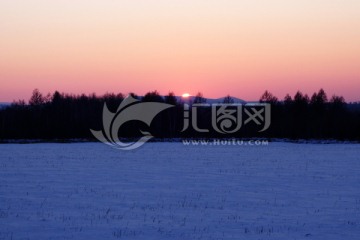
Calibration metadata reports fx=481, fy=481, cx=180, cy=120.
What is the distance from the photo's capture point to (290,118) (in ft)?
263

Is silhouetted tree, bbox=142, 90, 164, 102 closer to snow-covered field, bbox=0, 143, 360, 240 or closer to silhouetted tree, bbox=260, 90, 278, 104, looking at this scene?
silhouetted tree, bbox=260, 90, 278, 104

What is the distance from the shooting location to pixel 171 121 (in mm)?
86750

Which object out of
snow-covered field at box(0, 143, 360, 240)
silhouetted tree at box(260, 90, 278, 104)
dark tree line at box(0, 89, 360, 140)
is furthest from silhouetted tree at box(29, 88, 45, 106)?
snow-covered field at box(0, 143, 360, 240)

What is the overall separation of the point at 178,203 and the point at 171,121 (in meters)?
71.5

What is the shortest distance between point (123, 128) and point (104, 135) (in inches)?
123

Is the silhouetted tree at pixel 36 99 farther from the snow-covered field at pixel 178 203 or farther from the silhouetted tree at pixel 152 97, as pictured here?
the snow-covered field at pixel 178 203

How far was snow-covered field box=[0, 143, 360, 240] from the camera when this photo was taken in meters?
11.3

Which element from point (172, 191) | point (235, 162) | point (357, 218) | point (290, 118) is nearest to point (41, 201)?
point (172, 191)

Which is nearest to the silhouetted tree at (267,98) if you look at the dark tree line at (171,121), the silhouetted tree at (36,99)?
the dark tree line at (171,121)

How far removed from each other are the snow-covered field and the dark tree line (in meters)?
50.0

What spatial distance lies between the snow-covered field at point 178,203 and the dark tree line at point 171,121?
164ft

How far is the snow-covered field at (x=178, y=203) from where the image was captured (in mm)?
11305

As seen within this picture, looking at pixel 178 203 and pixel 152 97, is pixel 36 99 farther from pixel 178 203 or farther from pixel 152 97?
pixel 178 203

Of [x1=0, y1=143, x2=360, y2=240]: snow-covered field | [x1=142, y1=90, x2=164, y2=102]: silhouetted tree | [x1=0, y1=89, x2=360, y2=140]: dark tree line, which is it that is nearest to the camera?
[x1=0, y1=143, x2=360, y2=240]: snow-covered field
